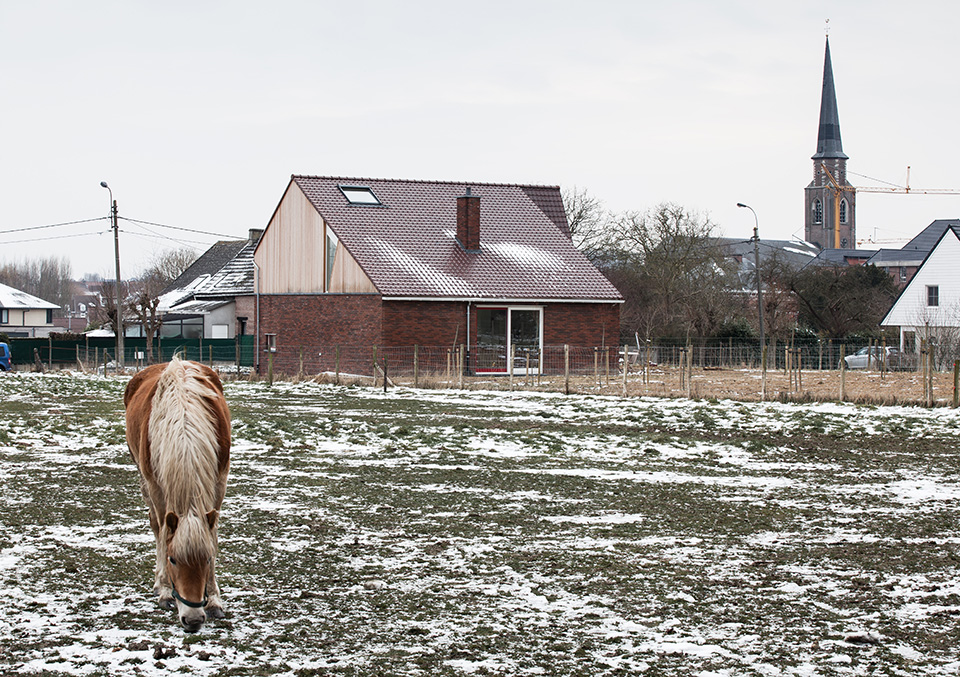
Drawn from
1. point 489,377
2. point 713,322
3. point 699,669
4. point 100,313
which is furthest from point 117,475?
point 100,313

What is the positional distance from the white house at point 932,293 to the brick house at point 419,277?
19.2 metres

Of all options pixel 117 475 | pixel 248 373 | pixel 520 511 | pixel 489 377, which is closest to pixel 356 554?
pixel 520 511

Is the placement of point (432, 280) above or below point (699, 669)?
above

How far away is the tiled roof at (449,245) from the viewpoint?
33.1m

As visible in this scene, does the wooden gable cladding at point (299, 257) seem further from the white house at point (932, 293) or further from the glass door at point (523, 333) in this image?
the white house at point (932, 293)

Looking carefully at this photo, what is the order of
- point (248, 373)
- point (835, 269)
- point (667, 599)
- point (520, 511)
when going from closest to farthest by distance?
point (667, 599) < point (520, 511) < point (248, 373) < point (835, 269)

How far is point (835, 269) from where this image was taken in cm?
5544

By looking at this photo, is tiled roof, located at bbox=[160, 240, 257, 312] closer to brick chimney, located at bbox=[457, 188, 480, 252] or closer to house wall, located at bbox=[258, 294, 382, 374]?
house wall, located at bbox=[258, 294, 382, 374]

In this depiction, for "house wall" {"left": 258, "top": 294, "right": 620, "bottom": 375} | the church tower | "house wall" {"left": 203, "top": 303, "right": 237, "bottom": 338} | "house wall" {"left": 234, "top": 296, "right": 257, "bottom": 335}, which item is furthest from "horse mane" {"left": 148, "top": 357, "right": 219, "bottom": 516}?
the church tower

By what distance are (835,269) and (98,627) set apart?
54063 millimetres

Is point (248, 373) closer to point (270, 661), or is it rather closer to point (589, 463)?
point (589, 463)

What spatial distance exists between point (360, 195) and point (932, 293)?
27237 mm

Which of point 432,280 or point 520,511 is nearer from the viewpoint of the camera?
point 520,511

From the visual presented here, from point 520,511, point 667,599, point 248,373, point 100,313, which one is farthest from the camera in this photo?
point 100,313
